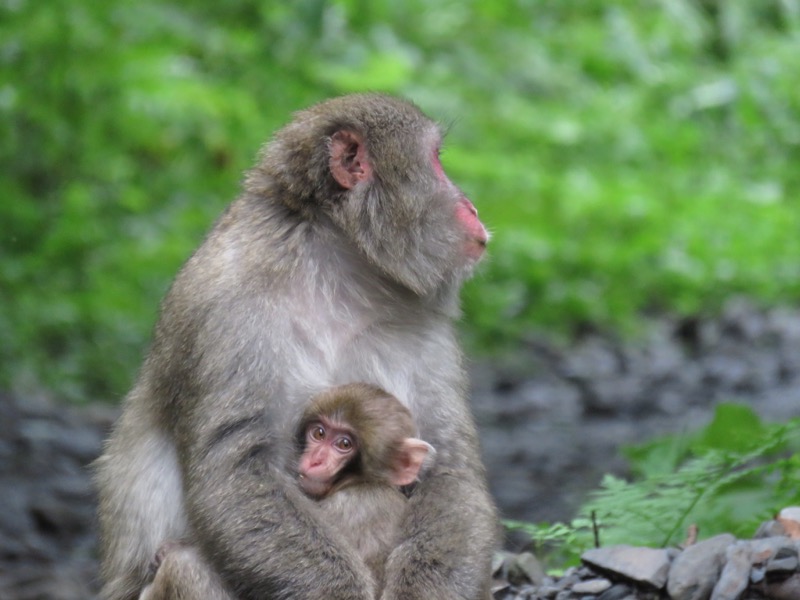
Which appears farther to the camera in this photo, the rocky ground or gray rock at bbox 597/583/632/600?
the rocky ground

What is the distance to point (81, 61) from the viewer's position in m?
10.8

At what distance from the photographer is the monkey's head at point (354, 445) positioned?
14.8 ft

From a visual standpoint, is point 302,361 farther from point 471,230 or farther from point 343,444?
point 471,230

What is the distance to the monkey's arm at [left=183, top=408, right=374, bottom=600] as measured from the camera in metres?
4.28

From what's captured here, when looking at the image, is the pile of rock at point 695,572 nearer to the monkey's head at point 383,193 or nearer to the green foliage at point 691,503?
the green foliage at point 691,503

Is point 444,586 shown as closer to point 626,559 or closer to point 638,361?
point 626,559

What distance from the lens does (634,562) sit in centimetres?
511

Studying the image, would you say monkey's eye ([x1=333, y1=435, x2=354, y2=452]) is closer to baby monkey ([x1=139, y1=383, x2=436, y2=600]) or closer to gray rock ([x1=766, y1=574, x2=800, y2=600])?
→ baby monkey ([x1=139, y1=383, x2=436, y2=600])

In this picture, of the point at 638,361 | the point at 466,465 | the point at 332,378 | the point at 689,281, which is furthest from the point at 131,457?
the point at 689,281

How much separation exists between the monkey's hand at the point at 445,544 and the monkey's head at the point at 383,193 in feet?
2.40

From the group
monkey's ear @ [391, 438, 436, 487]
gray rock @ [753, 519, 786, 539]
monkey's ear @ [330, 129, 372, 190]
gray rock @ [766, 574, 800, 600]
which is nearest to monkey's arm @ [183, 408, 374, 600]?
monkey's ear @ [391, 438, 436, 487]

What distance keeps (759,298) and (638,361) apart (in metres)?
1.87

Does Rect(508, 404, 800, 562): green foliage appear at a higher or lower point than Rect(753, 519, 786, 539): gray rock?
higher

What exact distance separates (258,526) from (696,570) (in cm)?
169
